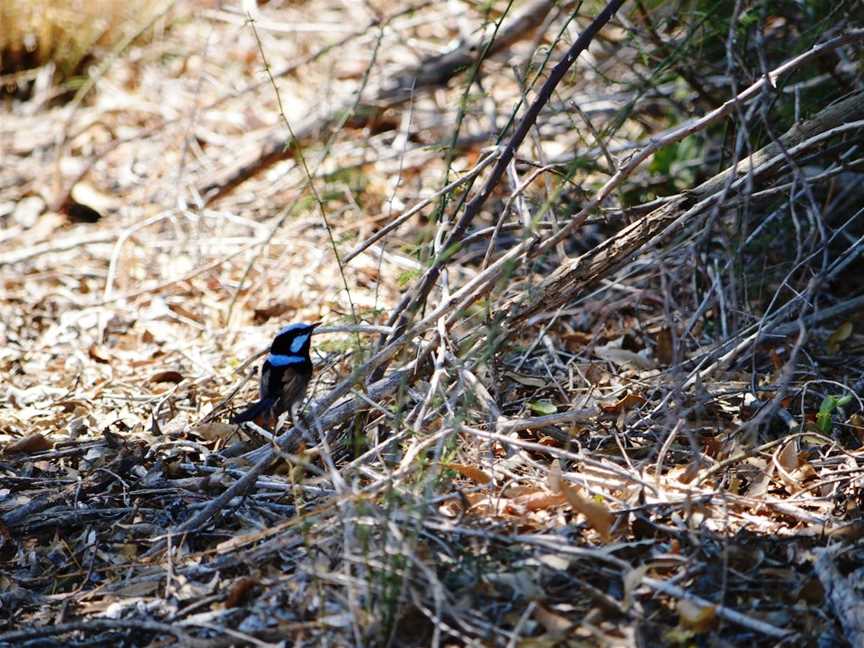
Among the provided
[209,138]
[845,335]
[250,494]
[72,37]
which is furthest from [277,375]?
[72,37]

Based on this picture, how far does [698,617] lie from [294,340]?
2034 millimetres

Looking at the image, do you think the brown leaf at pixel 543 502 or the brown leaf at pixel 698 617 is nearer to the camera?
the brown leaf at pixel 698 617

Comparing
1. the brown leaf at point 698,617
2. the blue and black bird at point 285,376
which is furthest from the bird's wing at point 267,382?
the brown leaf at point 698,617

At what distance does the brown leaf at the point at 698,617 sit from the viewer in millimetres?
2652

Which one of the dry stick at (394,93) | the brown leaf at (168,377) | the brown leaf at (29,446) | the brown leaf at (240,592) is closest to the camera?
the brown leaf at (240,592)

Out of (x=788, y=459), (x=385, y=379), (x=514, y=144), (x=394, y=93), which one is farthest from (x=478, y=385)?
(x=394, y=93)

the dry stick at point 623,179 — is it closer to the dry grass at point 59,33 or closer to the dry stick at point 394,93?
the dry stick at point 394,93

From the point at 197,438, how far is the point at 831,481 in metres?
2.21

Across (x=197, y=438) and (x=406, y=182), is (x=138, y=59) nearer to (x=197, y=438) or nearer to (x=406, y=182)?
(x=406, y=182)

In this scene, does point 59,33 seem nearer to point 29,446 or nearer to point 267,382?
point 29,446

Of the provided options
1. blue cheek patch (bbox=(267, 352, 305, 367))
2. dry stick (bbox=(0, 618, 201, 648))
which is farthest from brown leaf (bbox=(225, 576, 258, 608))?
blue cheek patch (bbox=(267, 352, 305, 367))

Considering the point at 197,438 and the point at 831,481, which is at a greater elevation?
the point at 831,481

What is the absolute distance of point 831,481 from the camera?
10.8ft

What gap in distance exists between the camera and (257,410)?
154 inches
